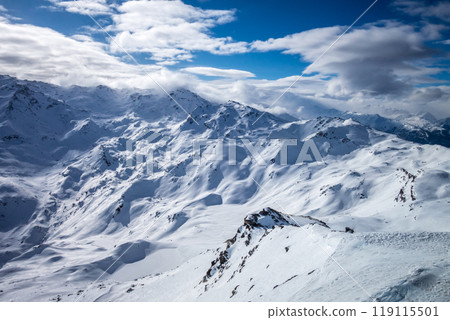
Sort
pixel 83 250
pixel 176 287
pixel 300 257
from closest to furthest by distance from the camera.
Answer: pixel 300 257, pixel 176 287, pixel 83 250

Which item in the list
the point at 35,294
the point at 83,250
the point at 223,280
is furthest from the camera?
the point at 83,250

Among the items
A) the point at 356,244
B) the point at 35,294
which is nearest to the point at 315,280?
the point at 356,244

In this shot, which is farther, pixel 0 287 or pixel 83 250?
pixel 83 250

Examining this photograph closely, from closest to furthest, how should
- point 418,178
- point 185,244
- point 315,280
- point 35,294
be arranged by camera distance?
point 315,280 → point 418,178 → point 35,294 → point 185,244
